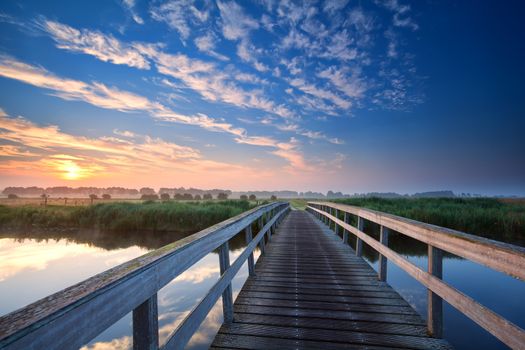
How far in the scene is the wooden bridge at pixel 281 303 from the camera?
1031 millimetres

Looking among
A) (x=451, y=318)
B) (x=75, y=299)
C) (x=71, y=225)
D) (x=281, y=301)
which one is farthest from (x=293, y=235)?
(x=71, y=225)

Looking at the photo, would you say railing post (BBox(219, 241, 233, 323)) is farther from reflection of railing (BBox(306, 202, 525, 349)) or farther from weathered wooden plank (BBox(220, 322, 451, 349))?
reflection of railing (BBox(306, 202, 525, 349))

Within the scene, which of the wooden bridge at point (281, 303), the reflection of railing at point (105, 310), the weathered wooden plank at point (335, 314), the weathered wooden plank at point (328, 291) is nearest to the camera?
the reflection of railing at point (105, 310)

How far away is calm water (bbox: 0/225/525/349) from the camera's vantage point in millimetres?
5281

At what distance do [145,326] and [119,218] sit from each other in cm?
2004

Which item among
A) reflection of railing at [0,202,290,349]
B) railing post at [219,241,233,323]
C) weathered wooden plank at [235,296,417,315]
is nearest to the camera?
reflection of railing at [0,202,290,349]

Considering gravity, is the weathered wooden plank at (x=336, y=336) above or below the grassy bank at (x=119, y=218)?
above

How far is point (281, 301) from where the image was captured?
12.9 ft

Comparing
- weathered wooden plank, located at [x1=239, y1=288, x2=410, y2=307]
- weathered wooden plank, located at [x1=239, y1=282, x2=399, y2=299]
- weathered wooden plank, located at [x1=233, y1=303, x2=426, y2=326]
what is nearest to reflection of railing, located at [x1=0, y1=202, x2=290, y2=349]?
weathered wooden plank, located at [x1=233, y1=303, x2=426, y2=326]

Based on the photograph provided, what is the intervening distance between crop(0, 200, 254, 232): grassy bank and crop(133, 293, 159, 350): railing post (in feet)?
53.0

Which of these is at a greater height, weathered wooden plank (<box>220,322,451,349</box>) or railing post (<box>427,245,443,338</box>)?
railing post (<box>427,245,443,338</box>)

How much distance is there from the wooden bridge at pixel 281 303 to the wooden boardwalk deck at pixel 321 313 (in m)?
0.01

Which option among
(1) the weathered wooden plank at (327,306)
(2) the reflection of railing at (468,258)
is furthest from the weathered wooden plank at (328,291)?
(2) the reflection of railing at (468,258)

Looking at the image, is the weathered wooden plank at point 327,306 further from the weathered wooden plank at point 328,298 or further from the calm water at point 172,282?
the calm water at point 172,282
